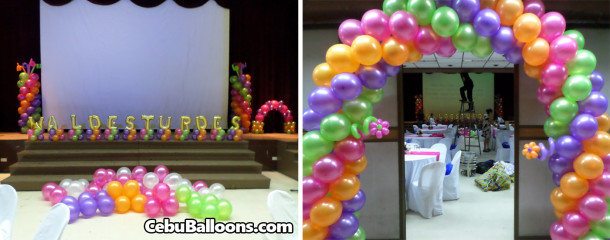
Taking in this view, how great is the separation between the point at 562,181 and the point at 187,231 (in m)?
3.23

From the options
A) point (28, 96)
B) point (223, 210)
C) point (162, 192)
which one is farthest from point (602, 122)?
point (28, 96)

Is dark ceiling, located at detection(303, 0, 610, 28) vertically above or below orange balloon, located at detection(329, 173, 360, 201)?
above

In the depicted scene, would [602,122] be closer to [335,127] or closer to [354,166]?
[354,166]

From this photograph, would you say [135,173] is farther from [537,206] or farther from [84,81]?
[537,206]

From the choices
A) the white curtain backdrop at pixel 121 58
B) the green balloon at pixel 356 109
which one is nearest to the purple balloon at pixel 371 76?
the green balloon at pixel 356 109

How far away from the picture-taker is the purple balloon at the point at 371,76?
3275mm

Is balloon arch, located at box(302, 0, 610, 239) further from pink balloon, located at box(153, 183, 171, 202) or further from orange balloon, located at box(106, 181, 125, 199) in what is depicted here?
orange balloon, located at box(106, 181, 125, 199)

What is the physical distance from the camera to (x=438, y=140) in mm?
8344

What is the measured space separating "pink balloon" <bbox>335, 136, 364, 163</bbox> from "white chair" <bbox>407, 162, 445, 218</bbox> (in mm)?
2099

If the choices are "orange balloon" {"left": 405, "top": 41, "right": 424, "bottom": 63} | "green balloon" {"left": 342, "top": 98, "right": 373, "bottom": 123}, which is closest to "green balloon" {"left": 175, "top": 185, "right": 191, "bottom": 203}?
"green balloon" {"left": 342, "top": 98, "right": 373, "bottom": 123}

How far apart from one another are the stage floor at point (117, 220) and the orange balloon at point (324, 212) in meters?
0.44

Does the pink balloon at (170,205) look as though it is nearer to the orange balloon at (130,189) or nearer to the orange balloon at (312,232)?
the orange balloon at (130,189)

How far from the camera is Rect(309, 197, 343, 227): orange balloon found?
3.21 m

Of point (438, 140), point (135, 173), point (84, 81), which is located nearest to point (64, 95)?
point (84, 81)
